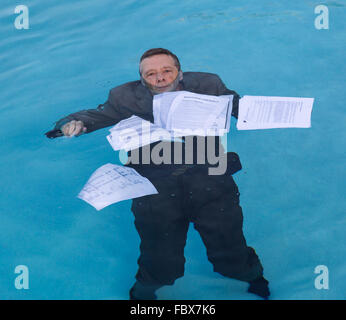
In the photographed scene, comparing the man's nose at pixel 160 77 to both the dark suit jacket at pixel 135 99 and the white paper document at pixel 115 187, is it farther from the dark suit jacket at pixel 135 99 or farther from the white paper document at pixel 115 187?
the white paper document at pixel 115 187

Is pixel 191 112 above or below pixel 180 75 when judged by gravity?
below

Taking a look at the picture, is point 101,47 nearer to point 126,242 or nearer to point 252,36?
point 252,36

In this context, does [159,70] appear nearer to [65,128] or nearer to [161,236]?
[65,128]

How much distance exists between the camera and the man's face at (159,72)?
2176 mm

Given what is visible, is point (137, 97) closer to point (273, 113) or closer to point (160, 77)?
point (160, 77)

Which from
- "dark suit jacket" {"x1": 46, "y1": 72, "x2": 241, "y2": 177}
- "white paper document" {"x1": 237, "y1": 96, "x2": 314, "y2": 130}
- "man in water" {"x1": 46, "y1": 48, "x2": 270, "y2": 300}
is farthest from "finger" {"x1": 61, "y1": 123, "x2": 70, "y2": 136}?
"white paper document" {"x1": 237, "y1": 96, "x2": 314, "y2": 130}

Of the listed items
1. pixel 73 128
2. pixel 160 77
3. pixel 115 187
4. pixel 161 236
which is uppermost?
pixel 160 77

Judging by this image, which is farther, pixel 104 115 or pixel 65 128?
pixel 104 115

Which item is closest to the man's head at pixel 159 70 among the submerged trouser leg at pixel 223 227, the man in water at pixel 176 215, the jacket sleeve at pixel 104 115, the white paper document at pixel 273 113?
the man in water at pixel 176 215

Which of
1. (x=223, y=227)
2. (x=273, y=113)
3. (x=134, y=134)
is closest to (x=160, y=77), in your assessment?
(x=134, y=134)

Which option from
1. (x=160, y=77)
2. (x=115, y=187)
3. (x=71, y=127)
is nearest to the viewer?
(x=115, y=187)

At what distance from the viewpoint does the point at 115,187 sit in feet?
6.49

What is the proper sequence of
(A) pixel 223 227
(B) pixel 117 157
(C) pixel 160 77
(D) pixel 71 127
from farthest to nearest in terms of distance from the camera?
(B) pixel 117 157, (C) pixel 160 77, (D) pixel 71 127, (A) pixel 223 227

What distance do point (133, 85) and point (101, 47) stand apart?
5.02 feet
